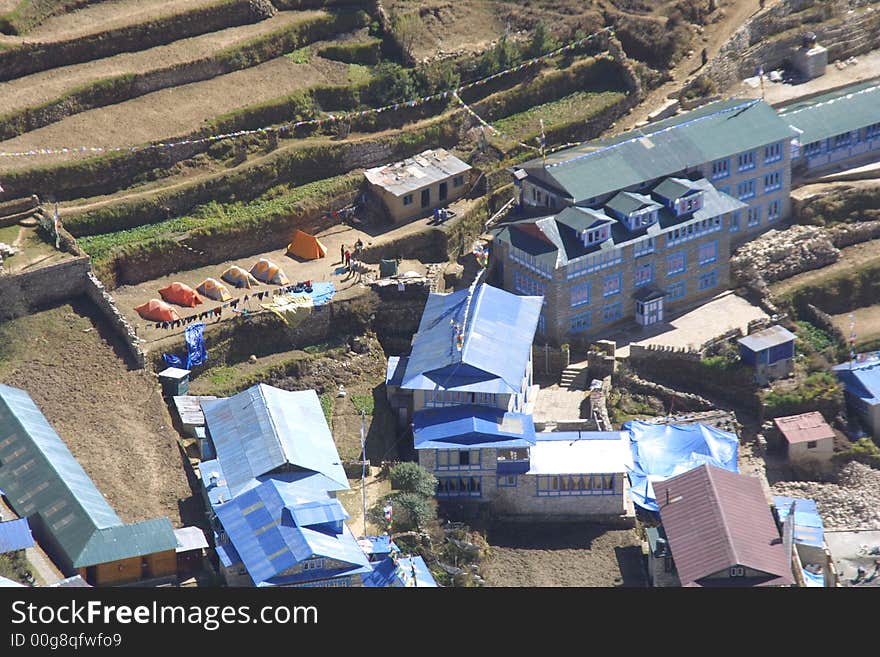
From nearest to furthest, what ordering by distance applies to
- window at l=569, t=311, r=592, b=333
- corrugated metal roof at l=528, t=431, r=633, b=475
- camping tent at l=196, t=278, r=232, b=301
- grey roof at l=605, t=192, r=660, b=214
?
corrugated metal roof at l=528, t=431, r=633, b=475 < camping tent at l=196, t=278, r=232, b=301 < grey roof at l=605, t=192, r=660, b=214 < window at l=569, t=311, r=592, b=333

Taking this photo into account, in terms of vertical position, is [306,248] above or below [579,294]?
above

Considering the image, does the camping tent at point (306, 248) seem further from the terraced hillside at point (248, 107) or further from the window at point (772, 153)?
the window at point (772, 153)

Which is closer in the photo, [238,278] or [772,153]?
[238,278]

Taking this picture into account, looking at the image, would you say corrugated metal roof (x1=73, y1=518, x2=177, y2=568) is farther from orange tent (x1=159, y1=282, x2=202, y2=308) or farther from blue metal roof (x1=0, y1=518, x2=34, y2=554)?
orange tent (x1=159, y1=282, x2=202, y2=308)

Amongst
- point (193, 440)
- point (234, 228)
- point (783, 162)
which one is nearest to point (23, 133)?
point (234, 228)

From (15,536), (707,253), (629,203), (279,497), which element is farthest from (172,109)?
(15,536)

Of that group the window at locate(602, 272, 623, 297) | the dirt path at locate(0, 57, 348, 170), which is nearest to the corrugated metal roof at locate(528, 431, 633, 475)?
the window at locate(602, 272, 623, 297)

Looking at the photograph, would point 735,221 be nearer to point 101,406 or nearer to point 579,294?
point 579,294
